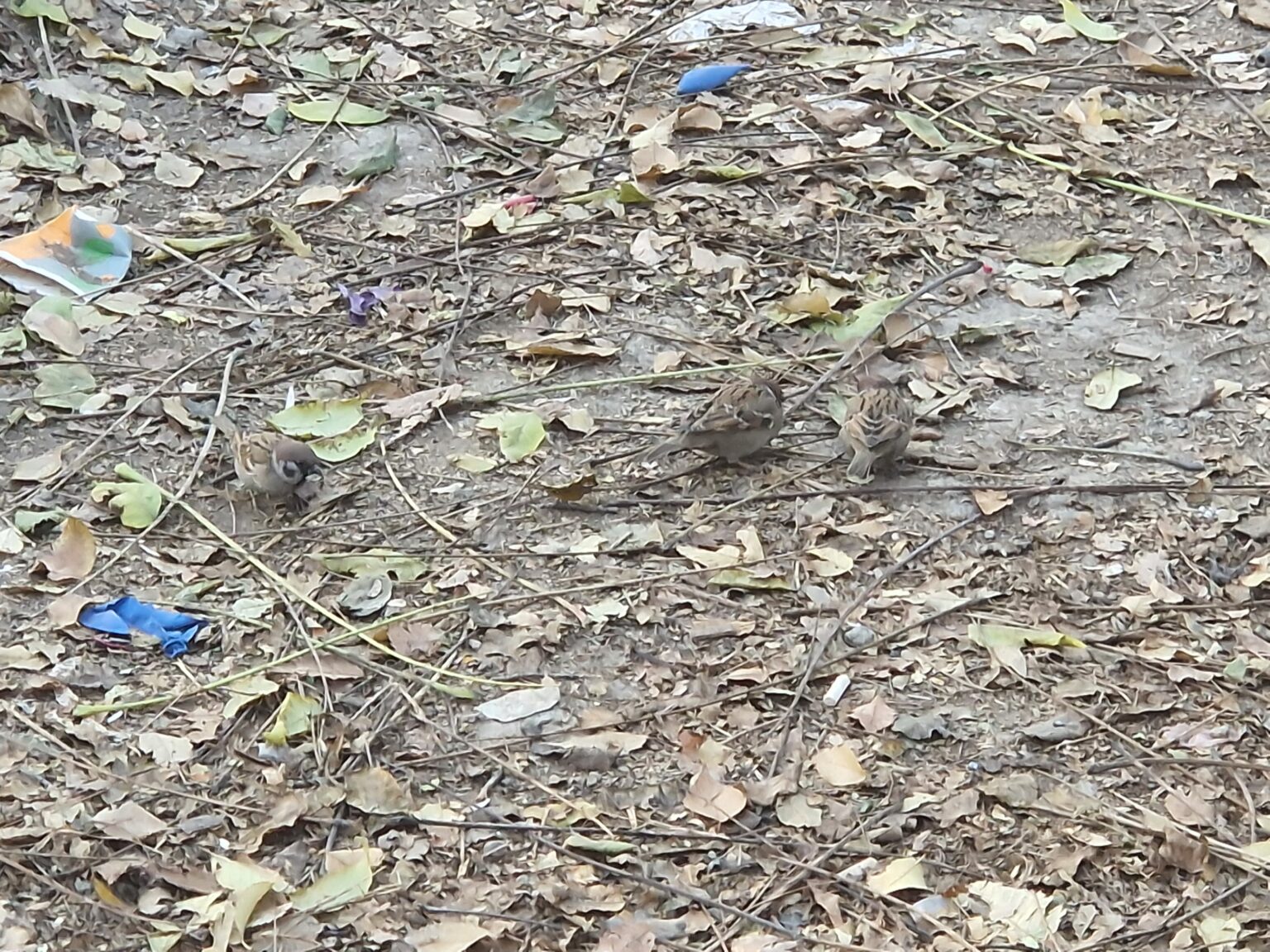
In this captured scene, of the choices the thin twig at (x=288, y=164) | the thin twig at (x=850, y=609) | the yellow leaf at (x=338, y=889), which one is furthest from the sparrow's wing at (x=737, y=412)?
the thin twig at (x=288, y=164)

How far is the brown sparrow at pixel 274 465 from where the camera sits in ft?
15.5

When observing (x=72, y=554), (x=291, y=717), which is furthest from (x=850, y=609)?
(x=72, y=554)

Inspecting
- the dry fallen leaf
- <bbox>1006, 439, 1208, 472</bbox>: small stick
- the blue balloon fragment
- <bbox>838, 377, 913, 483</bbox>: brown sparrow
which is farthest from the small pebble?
the blue balloon fragment

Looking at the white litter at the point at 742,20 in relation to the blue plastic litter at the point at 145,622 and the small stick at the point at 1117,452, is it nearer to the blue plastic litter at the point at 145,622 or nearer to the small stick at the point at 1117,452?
the small stick at the point at 1117,452

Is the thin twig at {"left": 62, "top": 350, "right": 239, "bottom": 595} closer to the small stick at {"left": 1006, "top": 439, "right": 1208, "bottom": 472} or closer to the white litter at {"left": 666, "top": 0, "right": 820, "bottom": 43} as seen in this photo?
the small stick at {"left": 1006, "top": 439, "right": 1208, "bottom": 472}

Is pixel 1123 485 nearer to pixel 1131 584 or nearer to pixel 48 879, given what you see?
pixel 1131 584

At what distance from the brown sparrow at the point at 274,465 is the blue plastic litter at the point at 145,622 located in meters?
0.50

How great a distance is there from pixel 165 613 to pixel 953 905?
2285mm

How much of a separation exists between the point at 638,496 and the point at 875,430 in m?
0.76

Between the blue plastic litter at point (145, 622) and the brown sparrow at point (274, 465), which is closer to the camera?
the blue plastic litter at point (145, 622)

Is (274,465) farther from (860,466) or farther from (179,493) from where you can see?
(860,466)

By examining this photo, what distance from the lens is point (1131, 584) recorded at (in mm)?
4633

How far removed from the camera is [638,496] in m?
4.97

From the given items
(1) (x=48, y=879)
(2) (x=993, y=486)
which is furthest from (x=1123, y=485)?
(1) (x=48, y=879)
